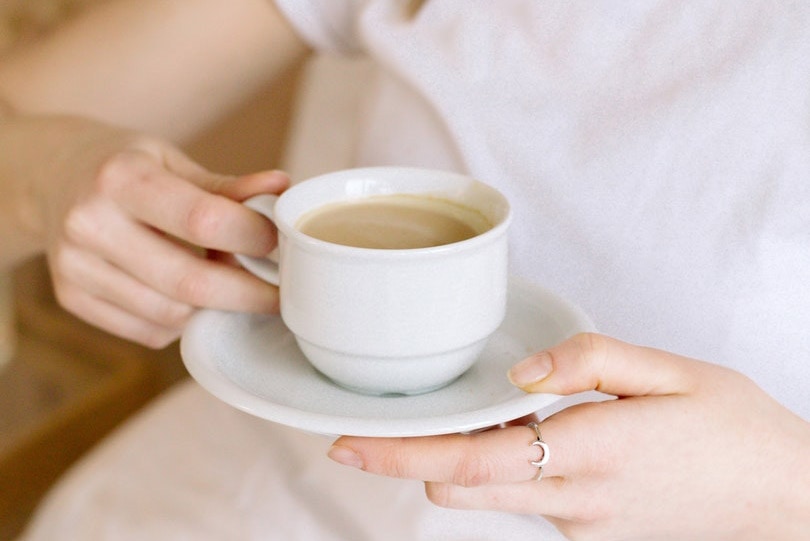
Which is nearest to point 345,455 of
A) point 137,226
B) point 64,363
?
point 137,226

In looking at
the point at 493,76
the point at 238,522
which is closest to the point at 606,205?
the point at 493,76

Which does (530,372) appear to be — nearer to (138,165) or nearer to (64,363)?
(138,165)

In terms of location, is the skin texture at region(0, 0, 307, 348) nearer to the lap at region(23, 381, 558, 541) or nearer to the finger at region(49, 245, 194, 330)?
the finger at region(49, 245, 194, 330)

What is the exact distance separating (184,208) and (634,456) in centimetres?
35

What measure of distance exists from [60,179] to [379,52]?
0.30m

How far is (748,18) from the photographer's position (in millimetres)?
683

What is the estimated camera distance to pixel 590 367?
1.66ft

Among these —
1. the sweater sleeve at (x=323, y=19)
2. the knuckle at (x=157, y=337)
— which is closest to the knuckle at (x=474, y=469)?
the knuckle at (x=157, y=337)

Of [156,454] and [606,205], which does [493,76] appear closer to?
[606,205]

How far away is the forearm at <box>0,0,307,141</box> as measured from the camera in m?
→ 0.92

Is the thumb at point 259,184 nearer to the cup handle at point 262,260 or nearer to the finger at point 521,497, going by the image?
the cup handle at point 262,260

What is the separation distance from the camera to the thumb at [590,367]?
0.51 m

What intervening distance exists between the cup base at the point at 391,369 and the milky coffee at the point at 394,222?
0.24ft

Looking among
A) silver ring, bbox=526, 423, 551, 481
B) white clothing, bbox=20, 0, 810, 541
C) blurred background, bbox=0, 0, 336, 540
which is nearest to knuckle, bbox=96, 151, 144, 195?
white clothing, bbox=20, 0, 810, 541
